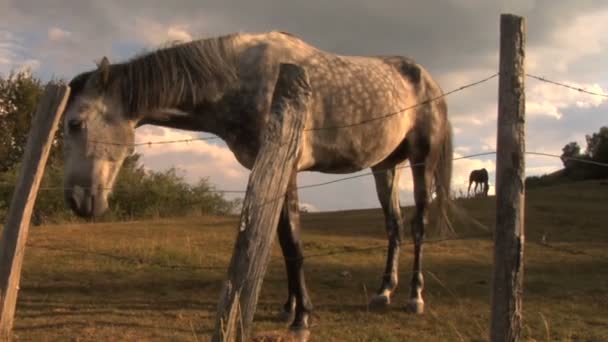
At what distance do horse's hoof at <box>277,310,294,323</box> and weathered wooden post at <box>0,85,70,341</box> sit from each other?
83.7 inches

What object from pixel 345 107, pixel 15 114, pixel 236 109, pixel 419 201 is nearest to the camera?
pixel 236 109

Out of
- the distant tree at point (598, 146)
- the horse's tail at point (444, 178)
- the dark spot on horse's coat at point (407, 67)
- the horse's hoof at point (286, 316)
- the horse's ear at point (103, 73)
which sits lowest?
the horse's hoof at point (286, 316)

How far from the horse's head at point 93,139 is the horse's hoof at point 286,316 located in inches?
69.6

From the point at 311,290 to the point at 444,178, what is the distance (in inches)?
78.4

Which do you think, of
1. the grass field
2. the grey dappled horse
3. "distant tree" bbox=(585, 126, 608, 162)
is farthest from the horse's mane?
"distant tree" bbox=(585, 126, 608, 162)

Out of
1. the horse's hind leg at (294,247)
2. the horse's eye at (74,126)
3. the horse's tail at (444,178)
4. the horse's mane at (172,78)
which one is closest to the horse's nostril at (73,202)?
the horse's eye at (74,126)

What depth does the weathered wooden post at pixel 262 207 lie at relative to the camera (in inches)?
111

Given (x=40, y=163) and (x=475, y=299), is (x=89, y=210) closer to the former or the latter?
(x=40, y=163)

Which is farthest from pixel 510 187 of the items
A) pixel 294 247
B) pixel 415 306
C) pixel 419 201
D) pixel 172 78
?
pixel 419 201

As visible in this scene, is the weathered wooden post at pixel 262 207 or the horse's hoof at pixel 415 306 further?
the horse's hoof at pixel 415 306

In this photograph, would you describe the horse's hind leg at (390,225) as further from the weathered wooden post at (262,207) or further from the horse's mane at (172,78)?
the weathered wooden post at (262,207)

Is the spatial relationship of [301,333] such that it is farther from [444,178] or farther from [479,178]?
[479,178]

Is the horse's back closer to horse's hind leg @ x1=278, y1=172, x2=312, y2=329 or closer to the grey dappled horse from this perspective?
the grey dappled horse

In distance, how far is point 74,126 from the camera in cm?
472
